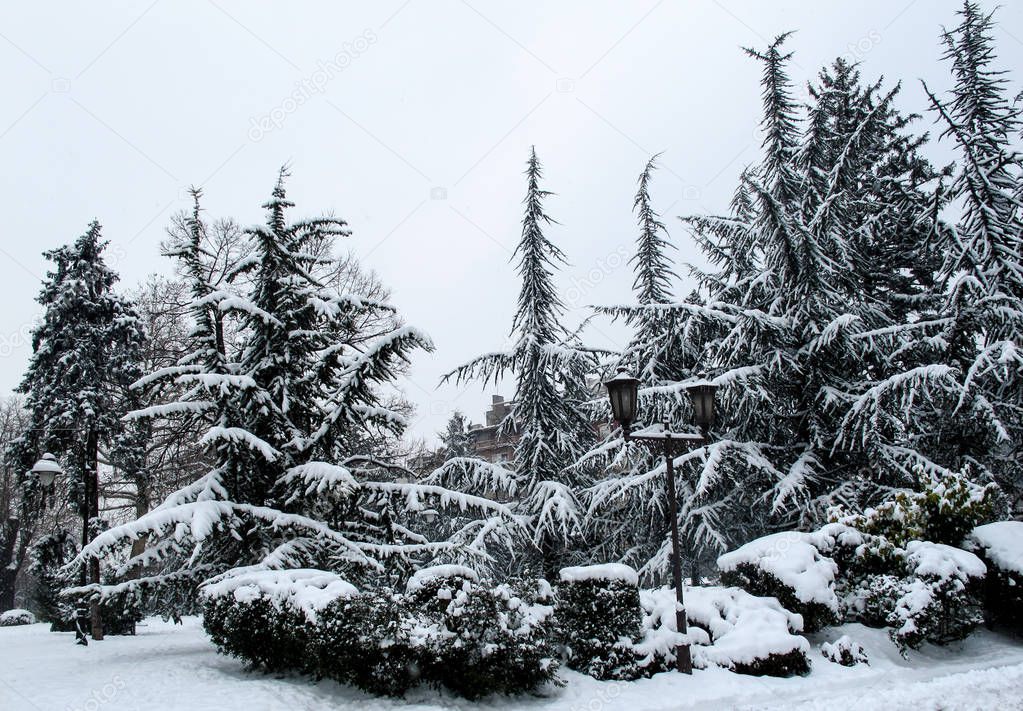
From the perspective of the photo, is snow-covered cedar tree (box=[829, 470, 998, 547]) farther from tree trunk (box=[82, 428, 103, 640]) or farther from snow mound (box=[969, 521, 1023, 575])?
tree trunk (box=[82, 428, 103, 640])

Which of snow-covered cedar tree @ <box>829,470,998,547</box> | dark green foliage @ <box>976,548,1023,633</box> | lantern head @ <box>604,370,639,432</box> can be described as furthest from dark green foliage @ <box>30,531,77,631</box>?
dark green foliage @ <box>976,548,1023,633</box>

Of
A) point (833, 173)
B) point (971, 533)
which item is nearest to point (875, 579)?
point (971, 533)

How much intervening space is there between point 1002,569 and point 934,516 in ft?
3.34

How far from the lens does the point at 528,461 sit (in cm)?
1512

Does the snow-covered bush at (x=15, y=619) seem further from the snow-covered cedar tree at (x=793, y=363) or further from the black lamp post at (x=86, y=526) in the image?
the snow-covered cedar tree at (x=793, y=363)

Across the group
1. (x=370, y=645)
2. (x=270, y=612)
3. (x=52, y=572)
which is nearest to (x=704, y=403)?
(x=370, y=645)

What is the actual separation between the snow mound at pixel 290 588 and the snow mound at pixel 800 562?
18.4 ft

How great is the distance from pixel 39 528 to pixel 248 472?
29.9 metres

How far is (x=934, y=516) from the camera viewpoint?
31.5ft

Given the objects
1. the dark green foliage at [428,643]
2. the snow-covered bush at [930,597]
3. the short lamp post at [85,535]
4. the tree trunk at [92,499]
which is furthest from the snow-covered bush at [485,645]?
the tree trunk at [92,499]

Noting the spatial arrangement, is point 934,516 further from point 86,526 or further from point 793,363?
point 86,526

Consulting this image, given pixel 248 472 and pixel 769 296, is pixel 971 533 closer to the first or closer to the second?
pixel 769 296

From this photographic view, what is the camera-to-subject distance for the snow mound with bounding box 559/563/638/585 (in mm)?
7918

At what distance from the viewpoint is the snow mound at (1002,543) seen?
887 cm
